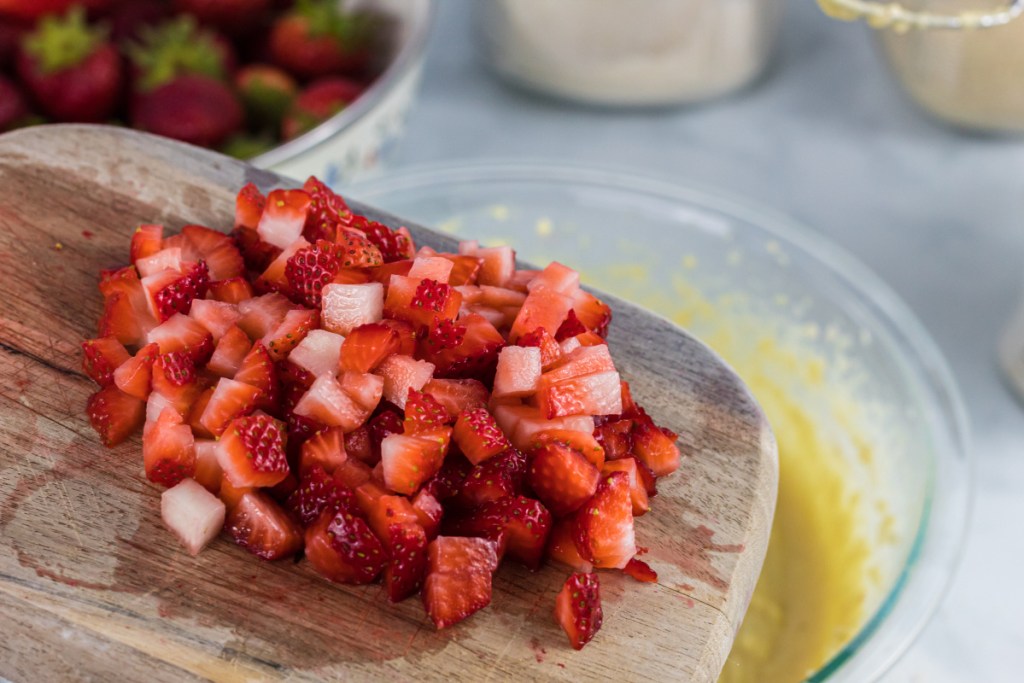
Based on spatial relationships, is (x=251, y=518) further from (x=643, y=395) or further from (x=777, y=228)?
(x=777, y=228)

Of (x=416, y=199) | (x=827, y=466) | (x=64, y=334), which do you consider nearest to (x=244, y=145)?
(x=416, y=199)

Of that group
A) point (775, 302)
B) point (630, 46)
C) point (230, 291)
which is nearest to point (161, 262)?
point (230, 291)

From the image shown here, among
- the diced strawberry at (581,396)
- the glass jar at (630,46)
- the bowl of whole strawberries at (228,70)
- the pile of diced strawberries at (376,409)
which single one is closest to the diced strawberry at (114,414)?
the pile of diced strawberries at (376,409)

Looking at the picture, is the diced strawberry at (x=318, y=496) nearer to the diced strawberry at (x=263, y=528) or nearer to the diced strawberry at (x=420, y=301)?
the diced strawberry at (x=263, y=528)

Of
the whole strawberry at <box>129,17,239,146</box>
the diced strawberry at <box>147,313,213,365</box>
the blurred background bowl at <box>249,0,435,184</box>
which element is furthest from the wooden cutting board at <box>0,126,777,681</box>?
the whole strawberry at <box>129,17,239,146</box>

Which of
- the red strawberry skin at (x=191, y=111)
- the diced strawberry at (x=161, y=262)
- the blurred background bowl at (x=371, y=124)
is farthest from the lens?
the red strawberry skin at (x=191, y=111)

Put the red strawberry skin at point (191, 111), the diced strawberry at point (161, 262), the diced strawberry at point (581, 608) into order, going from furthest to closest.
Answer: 1. the red strawberry skin at point (191, 111)
2. the diced strawberry at point (161, 262)
3. the diced strawberry at point (581, 608)

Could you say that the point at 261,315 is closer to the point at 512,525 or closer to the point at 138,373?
the point at 138,373

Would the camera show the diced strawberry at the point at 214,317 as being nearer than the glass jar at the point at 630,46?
Yes
